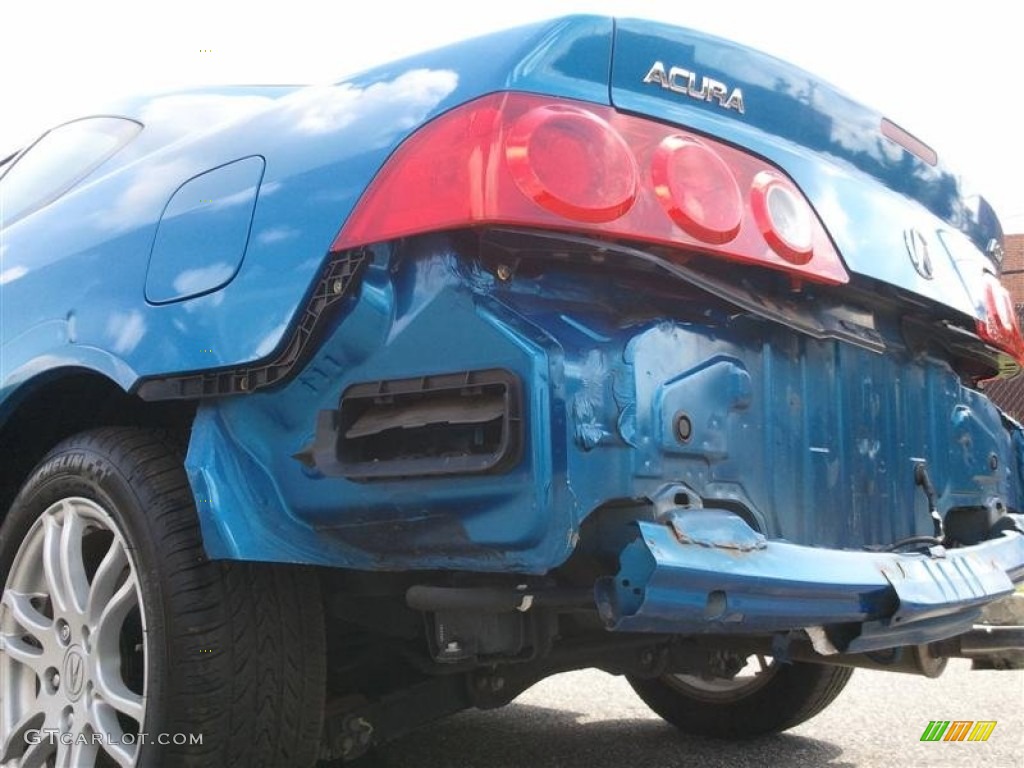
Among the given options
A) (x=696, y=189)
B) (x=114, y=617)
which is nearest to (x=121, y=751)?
(x=114, y=617)

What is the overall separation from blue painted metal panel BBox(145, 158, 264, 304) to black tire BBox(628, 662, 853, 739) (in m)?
2.31

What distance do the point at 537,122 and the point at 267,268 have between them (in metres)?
0.62

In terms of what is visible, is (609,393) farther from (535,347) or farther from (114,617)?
(114,617)

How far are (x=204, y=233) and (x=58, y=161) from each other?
1.46 m

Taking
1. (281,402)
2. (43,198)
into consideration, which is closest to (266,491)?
(281,402)

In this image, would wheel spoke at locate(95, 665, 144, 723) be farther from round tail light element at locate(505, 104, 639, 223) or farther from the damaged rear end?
round tail light element at locate(505, 104, 639, 223)

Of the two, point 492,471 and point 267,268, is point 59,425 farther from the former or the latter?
point 492,471

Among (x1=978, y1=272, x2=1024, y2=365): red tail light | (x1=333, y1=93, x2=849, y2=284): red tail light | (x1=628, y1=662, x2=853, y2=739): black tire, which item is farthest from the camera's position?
(x1=628, y1=662, x2=853, y2=739): black tire

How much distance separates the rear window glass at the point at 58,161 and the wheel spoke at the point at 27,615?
126 centimetres

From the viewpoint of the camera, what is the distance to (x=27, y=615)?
2.50m

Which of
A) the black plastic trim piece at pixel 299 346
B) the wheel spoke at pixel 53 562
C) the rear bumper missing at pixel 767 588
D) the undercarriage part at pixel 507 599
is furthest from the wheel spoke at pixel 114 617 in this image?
the rear bumper missing at pixel 767 588

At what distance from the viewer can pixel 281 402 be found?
6.70 feet

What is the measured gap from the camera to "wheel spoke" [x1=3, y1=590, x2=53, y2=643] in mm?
2455

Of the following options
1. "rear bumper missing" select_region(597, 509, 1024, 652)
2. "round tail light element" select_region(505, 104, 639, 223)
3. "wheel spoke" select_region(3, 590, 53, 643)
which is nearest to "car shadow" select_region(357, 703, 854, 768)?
"wheel spoke" select_region(3, 590, 53, 643)
